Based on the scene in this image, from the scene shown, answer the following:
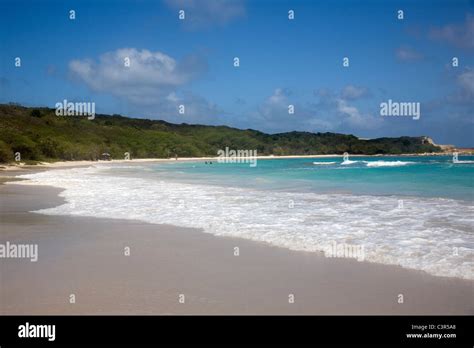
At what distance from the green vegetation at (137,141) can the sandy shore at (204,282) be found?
50.0m

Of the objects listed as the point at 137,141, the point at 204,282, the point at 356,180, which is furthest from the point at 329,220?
the point at 137,141

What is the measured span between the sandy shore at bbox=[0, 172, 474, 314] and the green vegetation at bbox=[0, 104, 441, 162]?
164ft

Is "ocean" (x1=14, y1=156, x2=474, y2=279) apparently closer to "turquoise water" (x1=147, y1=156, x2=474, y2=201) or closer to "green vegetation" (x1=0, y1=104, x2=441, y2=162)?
"turquoise water" (x1=147, y1=156, x2=474, y2=201)

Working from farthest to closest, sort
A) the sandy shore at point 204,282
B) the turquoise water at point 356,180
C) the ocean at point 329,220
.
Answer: the turquoise water at point 356,180
the ocean at point 329,220
the sandy shore at point 204,282

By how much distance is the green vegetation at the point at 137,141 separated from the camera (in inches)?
2810

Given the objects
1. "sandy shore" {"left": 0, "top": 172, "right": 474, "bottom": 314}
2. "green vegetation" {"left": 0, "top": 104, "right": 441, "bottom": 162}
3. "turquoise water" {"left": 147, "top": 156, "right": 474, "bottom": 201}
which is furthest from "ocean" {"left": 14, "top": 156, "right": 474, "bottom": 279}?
"green vegetation" {"left": 0, "top": 104, "right": 441, "bottom": 162}

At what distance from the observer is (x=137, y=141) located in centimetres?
11850

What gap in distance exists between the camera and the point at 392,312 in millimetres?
4730

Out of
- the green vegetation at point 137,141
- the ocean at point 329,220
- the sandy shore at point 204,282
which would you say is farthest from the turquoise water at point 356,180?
the green vegetation at point 137,141

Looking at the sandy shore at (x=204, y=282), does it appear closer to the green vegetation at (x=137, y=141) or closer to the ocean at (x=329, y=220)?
the ocean at (x=329, y=220)

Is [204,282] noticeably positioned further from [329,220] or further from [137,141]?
[137,141]

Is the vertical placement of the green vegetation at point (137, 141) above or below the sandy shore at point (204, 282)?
above
